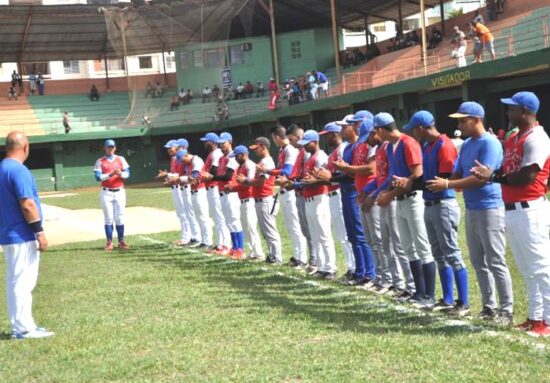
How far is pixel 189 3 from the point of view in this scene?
46031mm

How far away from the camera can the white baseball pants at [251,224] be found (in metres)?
13.8

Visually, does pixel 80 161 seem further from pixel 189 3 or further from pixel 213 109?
pixel 189 3

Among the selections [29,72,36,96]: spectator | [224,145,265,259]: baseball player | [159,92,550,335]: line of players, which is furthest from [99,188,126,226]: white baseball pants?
[29,72,36,96]: spectator

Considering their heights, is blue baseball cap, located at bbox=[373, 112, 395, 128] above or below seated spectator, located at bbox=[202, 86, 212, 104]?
below

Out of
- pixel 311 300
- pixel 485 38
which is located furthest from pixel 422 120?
pixel 485 38

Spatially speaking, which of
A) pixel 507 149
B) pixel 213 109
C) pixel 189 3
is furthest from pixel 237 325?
pixel 213 109

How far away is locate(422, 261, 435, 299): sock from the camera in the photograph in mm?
8570

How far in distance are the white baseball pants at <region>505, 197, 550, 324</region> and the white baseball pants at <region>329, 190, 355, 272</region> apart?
401 centimetres

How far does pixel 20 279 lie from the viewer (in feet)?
26.7

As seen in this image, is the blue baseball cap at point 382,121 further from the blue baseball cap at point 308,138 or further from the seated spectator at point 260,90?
the seated spectator at point 260,90

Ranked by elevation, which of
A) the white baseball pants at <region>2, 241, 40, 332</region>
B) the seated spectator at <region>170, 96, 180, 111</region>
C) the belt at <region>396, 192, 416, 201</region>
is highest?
the seated spectator at <region>170, 96, 180, 111</region>

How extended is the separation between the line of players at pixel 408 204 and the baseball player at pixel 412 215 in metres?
0.01

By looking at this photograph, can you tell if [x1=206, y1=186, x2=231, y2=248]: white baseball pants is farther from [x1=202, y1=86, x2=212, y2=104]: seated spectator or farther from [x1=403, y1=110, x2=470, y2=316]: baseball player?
[x1=202, y1=86, x2=212, y2=104]: seated spectator

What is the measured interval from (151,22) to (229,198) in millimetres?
37418
